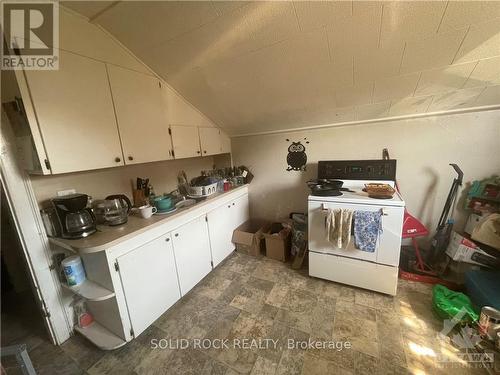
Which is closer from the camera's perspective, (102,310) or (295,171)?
(102,310)

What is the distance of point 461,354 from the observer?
1354mm

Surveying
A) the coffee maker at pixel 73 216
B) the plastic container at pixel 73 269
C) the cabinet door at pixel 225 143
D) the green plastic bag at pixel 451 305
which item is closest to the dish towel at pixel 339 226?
the green plastic bag at pixel 451 305

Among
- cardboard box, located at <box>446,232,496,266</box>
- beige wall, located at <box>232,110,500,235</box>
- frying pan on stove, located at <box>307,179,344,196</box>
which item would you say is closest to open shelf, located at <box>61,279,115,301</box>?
frying pan on stove, located at <box>307,179,344,196</box>

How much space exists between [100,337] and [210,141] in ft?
6.91

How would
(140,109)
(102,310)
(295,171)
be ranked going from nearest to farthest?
(102,310)
(140,109)
(295,171)

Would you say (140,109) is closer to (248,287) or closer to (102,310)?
(102,310)

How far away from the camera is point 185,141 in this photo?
86.6 inches

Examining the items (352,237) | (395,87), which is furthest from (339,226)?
(395,87)

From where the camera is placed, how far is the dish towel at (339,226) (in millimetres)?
1778

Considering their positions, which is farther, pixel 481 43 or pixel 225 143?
pixel 225 143

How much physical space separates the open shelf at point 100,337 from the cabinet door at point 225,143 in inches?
86.1

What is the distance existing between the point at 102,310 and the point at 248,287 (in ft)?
4.07

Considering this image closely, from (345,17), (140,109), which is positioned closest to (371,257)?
(345,17)

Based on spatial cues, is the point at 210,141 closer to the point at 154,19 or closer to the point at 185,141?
the point at 185,141
